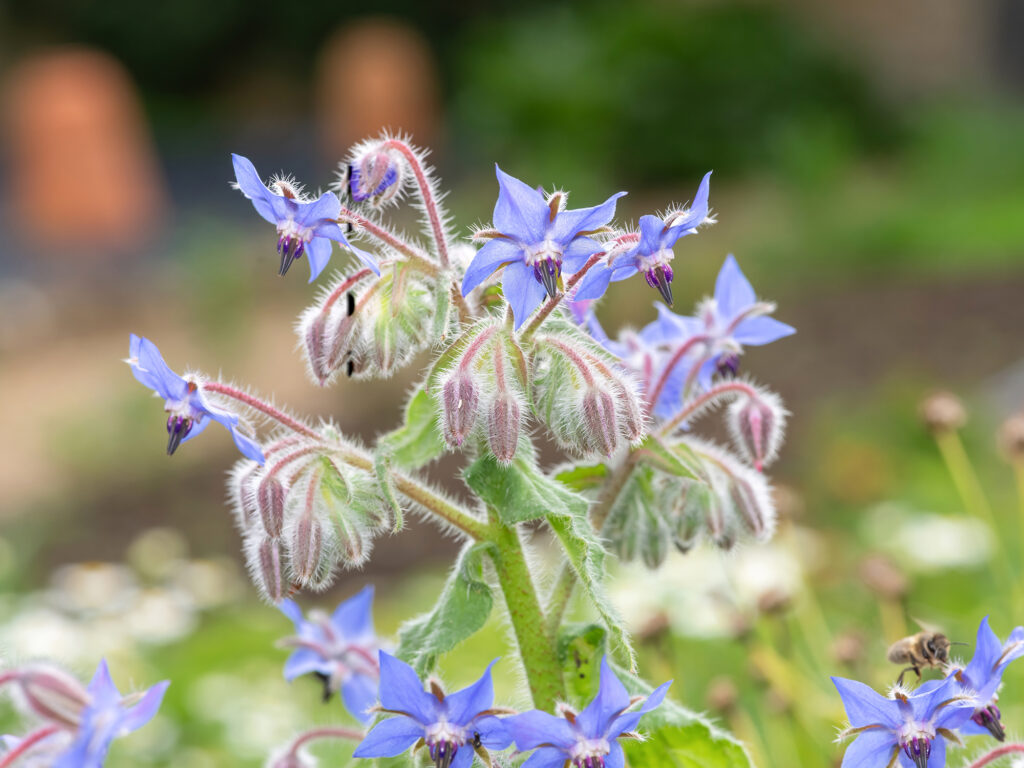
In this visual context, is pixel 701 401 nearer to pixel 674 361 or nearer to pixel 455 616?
pixel 674 361

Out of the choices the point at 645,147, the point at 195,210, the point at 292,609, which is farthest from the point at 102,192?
the point at 292,609

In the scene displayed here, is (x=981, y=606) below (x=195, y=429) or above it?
above

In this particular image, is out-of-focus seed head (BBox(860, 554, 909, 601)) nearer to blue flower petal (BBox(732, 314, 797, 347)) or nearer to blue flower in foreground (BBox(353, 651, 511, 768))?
blue flower petal (BBox(732, 314, 797, 347))

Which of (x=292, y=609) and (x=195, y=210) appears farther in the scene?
(x=195, y=210)

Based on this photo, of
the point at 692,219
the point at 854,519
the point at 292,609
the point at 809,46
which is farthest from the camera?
the point at 809,46

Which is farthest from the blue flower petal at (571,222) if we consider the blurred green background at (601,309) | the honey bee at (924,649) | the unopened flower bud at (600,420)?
the blurred green background at (601,309)

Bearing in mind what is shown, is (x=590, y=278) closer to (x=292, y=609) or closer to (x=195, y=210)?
(x=292, y=609)

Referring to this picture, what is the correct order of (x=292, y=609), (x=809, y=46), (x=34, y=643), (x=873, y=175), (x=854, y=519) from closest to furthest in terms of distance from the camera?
(x=292, y=609)
(x=34, y=643)
(x=854, y=519)
(x=873, y=175)
(x=809, y=46)

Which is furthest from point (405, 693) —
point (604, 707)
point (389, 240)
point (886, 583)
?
point (886, 583)

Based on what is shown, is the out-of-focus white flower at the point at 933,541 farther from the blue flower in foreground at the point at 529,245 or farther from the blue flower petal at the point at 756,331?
the blue flower in foreground at the point at 529,245
